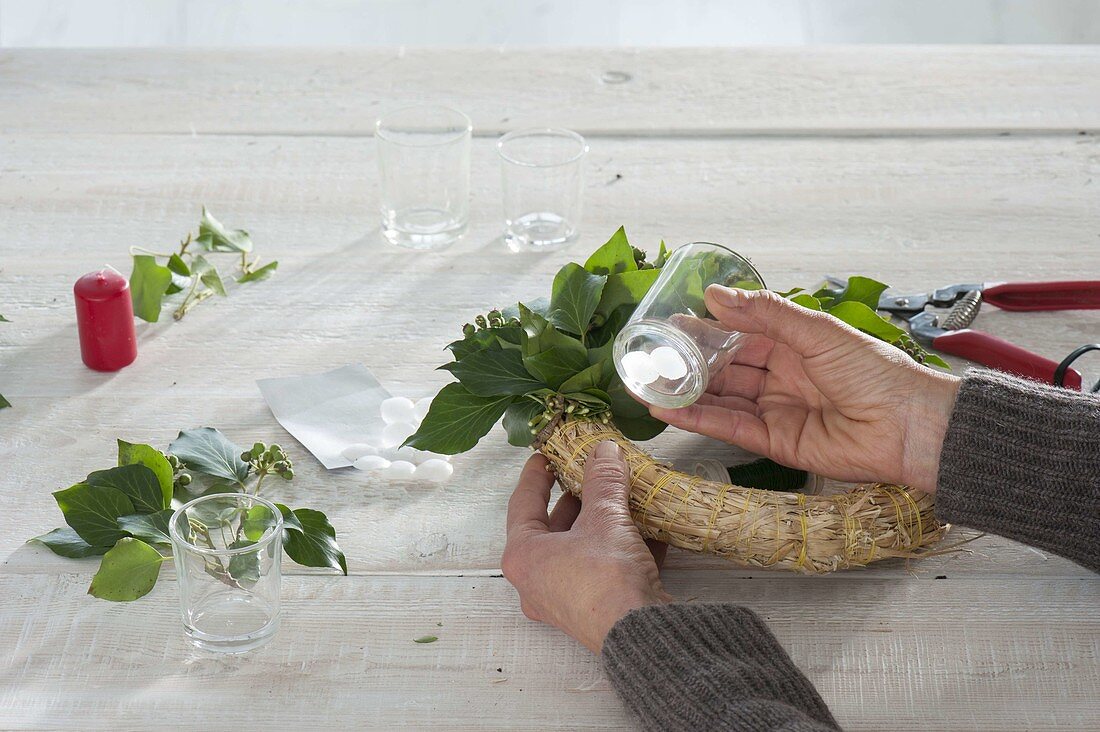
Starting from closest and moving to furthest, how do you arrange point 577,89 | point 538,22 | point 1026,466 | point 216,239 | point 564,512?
point 1026,466 < point 564,512 < point 216,239 < point 577,89 < point 538,22

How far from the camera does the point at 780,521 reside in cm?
87

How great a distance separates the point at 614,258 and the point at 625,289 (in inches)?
1.8

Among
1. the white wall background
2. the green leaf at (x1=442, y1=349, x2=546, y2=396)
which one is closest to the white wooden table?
the green leaf at (x1=442, y1=349, x2=546, y2=396)

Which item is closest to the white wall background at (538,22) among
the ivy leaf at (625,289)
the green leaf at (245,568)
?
the ivy leaf at (625,289)

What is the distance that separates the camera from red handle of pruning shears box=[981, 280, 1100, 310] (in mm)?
1284

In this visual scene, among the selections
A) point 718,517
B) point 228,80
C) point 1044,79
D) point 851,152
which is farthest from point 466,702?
point 1044,79

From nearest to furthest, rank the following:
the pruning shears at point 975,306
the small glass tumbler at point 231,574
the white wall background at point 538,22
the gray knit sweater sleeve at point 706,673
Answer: the gray knit sweater sleeve at point 706,673 < the small glass tumbler at point 231,574 < the pruning shears at point 975,306 < the white wall background at point 538,22

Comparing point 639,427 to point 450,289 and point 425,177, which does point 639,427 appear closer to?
point 450,289

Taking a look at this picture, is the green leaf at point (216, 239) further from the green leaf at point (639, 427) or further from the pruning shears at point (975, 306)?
the pruning shears at point (975, 306)

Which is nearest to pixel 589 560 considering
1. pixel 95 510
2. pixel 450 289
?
pixel 95 510

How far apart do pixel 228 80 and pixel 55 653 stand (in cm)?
115

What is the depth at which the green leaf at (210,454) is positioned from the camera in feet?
3.33

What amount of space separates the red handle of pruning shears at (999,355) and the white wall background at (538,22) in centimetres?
272

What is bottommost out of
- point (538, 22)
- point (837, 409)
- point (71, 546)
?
point (538, 22)
